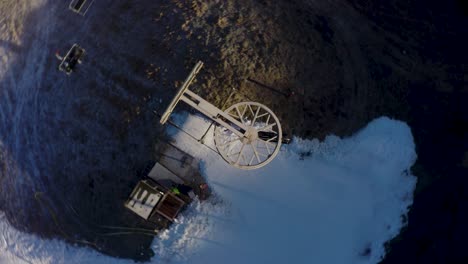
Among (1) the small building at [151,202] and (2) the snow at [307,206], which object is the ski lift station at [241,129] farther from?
(1) the small building at [151,202]

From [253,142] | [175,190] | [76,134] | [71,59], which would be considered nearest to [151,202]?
[175,190]

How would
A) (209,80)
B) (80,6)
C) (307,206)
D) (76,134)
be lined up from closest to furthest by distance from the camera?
(307,206), (209,80), (76,134), (80,6)

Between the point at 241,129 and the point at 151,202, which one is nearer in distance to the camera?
the point at 241,129

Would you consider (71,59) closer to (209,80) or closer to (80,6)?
(80,6)

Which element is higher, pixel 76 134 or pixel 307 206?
pixel 307 206

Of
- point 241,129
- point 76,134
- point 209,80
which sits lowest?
point 76,134

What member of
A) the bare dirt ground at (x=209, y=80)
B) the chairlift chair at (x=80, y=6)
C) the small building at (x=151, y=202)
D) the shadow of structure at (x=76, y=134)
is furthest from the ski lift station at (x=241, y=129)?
the chairlift chair at (x=80, y=6)
